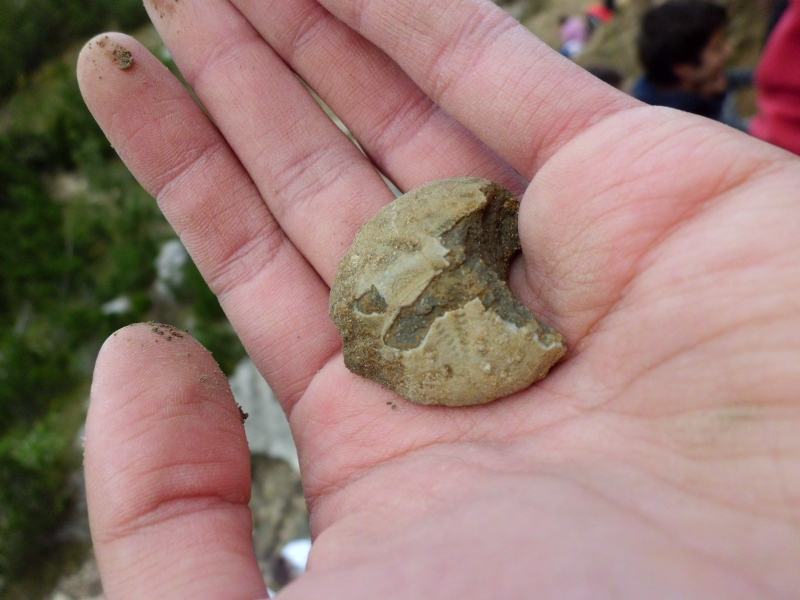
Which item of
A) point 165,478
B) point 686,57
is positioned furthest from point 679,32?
point 165,478

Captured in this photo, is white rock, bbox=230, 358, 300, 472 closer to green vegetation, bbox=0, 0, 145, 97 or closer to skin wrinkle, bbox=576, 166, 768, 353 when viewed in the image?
skin wrinkle, bbox=576, 166, 768, 353

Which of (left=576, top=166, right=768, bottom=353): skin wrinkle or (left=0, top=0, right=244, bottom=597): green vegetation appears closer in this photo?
(left=576, top=166, right=768, bottom=353): skin wrinkle

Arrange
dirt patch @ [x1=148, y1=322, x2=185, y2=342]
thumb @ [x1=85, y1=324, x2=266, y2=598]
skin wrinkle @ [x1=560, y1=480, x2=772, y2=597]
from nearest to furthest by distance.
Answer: skin wrinkle @ [x1=560, y1=480, x2=772, y2=597] < thumb @ [x1=85, y1=324, x2=266, y2=598] < dirt patch @ [x1=148, y1=322, x2=185, y2=342]

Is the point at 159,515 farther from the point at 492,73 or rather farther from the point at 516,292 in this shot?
the point at 492,73

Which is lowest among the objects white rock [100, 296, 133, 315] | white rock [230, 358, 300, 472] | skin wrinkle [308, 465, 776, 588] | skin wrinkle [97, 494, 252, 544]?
white rock [230, 358, 300, 472]

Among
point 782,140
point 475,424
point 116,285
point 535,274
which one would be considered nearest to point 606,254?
point 535,274

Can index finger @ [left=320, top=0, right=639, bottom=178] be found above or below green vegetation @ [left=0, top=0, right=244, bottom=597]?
above

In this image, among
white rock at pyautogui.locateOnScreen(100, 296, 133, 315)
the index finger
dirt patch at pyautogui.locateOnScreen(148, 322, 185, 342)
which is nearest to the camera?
dirt patch at pyautogui.locateOnScreen(148, 322, 185, 342)

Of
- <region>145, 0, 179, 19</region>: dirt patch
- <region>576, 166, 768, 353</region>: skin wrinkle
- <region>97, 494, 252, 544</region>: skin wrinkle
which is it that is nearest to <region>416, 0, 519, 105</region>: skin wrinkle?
<region>576, 166, 768, 353</region>: skin wrinkle
